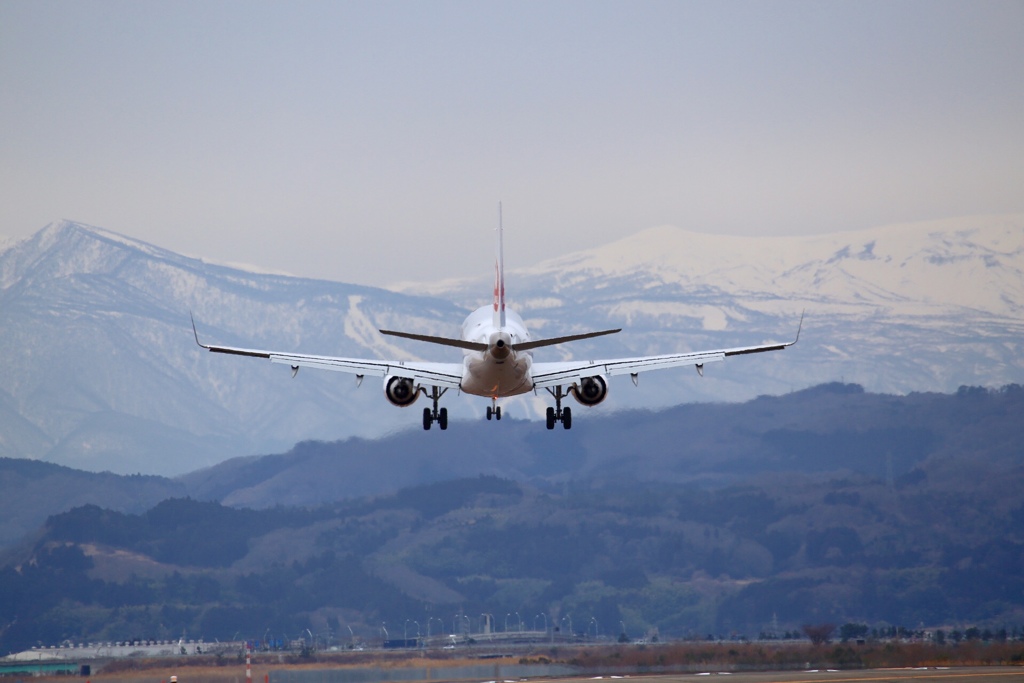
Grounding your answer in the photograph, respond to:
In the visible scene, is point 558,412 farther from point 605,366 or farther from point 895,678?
point 895,678

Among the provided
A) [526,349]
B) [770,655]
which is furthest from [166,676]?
[526,349]

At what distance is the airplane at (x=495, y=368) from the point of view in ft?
254

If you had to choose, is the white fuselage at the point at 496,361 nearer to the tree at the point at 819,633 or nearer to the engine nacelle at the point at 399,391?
the engine nacelle at the point at 399,391

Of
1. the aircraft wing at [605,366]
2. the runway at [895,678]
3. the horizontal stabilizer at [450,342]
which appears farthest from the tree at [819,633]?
the horizontal stabilizer at [450,342]

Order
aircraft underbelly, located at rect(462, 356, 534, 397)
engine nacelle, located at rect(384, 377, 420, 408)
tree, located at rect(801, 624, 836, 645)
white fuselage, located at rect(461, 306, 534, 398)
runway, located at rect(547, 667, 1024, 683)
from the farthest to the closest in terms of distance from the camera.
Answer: tree, located at rect(801, 624, 836, 645) → runway, located at rect(547, 667, 1024, 683) → engine nacelle, located at rect(384, 377, 420, 408) → aircraft underbelly, located at rect(462, 356, 534, 397) → white fuselage, located at rect(461, 306, 534, 398)

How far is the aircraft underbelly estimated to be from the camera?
3044 inches

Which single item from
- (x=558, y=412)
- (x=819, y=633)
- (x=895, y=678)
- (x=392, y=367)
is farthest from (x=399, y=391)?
(x=819, y=633)

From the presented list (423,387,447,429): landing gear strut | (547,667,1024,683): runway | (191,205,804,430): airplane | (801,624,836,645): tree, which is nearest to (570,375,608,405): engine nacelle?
(191,205,804,430): airplane

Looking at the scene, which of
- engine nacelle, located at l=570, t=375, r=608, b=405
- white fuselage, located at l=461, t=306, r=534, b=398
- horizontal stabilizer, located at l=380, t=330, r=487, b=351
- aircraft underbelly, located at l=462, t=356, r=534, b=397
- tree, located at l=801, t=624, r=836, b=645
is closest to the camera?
horizontal stabilizer, located at l=380, t=330, r=487, b=351

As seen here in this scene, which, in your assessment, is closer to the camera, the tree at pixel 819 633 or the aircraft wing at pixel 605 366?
the aircraft wing at pixel 605 366

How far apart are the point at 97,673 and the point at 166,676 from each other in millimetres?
15882

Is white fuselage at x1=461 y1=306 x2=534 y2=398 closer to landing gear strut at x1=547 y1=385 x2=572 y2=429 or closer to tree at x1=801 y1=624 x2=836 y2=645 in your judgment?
landing gear strut at x1=547 y1=385 x2=572 y2=429

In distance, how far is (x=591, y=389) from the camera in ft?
276

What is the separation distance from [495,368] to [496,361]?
1.90 ft
